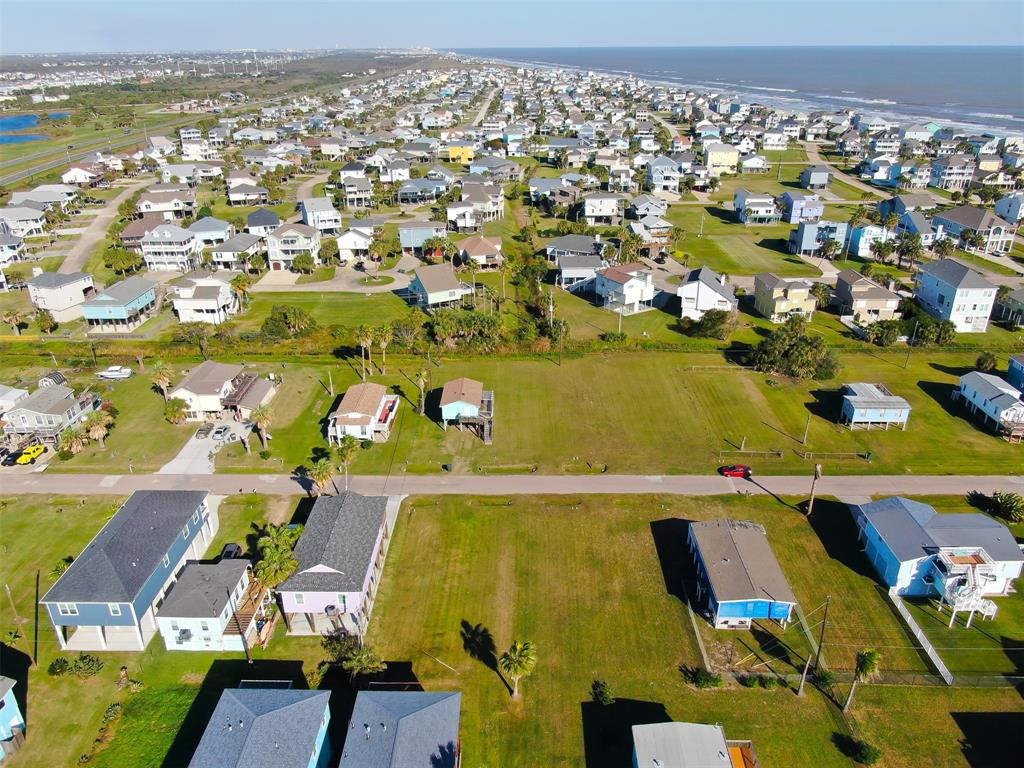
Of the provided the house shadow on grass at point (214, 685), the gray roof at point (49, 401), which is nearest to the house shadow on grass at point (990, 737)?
the house shadow on grass at point (214, 685)

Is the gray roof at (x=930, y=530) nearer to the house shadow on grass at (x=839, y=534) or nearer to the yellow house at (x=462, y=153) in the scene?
the house shadow on grass at (x=839, y=534)

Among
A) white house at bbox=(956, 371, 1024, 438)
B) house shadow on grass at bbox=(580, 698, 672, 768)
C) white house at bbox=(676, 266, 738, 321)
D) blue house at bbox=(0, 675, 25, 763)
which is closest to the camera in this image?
blue house at bbox=(0, 675, 25, 763)

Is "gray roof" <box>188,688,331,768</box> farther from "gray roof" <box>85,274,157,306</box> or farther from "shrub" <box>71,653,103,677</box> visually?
"gray roof" <box>85,274,157,306</box>

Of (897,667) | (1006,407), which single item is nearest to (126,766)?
(897,667)

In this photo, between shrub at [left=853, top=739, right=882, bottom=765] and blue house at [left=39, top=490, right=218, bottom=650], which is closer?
shrub at [left=853, top=739, right=882, bottom=765]

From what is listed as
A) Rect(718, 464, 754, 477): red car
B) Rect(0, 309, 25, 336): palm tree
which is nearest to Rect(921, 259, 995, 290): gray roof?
Rect(718, 464, 754, 477): red car

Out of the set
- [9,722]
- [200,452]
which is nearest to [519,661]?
[9,722]
